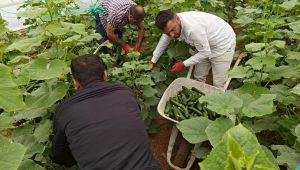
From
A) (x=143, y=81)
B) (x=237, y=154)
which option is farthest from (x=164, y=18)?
(x=237, y=154)

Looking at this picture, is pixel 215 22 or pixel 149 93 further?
pixel 215 22

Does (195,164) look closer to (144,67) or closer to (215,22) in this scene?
(144,67)

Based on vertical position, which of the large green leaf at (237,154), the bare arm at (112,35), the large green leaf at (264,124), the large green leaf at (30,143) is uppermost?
the large green leaf at (237,154)

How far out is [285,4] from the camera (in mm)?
4684

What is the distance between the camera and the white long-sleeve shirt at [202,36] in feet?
14.3

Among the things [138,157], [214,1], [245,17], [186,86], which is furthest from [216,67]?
[138,157]

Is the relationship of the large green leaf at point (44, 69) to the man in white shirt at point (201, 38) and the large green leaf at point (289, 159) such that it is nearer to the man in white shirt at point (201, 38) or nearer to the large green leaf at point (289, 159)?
the man in white shirt at point (201, 38)

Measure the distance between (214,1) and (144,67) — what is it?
215 centimetres

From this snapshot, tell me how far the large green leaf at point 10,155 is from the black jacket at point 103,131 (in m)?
1.01

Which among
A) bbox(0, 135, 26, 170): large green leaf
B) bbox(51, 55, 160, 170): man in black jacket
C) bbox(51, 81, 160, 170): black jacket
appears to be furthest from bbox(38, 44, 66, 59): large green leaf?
bbox(0, 135, 26, 170): large green leaf

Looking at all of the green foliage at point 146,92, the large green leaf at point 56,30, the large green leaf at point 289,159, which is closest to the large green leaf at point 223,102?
the green foliage at point 146,92

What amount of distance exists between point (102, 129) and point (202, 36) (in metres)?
2.08

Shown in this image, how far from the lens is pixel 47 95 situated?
3.30 meters

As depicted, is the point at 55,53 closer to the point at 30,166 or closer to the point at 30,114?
the point at 30,114
